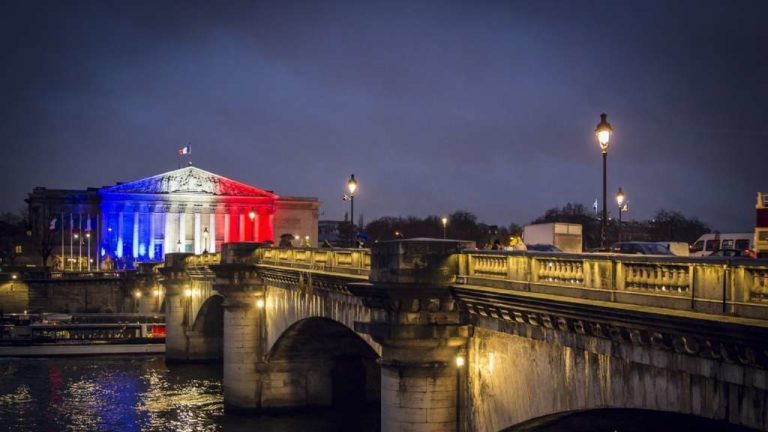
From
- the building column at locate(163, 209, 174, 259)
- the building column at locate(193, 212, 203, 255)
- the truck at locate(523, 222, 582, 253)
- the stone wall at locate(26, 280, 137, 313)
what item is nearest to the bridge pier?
the truck at locate(523, 222, 582, 253)

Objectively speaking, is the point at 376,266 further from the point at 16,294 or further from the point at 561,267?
the point at 16,294

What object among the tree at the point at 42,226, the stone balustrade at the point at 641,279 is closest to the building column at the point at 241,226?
the tree at the point at 42,226

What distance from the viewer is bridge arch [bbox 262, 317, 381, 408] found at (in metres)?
42.2

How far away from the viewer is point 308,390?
42.8m

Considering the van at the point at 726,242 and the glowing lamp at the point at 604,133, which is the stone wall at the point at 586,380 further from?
the van at the point at 726,242

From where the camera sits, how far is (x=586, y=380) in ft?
51.0

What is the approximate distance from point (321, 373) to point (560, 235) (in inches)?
544

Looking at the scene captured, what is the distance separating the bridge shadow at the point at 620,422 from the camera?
17078 mm

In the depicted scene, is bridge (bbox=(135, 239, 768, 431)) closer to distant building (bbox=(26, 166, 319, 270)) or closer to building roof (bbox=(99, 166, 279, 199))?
distant building (bbox=(26, 166, 319, 270))

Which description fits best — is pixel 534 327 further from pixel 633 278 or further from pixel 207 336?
pixel 207 336

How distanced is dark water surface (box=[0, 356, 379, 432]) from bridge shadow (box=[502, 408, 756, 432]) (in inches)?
735

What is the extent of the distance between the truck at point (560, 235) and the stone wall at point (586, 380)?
1013 inches

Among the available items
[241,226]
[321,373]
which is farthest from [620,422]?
[241,226]

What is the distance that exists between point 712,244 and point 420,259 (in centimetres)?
3229
